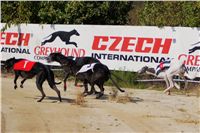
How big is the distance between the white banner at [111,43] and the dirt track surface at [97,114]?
Answer: 7.71 feet

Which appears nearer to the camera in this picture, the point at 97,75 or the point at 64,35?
the point at 97,75

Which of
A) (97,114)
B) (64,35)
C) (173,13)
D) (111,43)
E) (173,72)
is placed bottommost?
(97,114)

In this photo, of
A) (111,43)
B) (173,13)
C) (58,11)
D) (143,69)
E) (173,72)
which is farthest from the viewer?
(58,11)

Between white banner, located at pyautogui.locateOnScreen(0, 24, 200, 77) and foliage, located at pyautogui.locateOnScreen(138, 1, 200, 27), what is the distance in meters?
1.07

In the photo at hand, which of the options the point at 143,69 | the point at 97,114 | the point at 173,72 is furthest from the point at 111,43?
the point at 97,114

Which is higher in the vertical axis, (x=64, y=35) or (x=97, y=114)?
(x=64, y=35)

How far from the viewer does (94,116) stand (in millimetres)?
11742

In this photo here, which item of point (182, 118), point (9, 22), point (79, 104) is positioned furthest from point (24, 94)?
point (9, 22)

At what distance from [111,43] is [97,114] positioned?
7.03 metres

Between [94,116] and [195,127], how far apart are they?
2283 mm

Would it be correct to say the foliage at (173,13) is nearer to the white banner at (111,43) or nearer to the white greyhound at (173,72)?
the white banner at (111,43)

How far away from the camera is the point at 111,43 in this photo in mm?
Answer: 18719

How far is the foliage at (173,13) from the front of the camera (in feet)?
61.4

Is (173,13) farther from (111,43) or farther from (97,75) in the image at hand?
(97,75)
